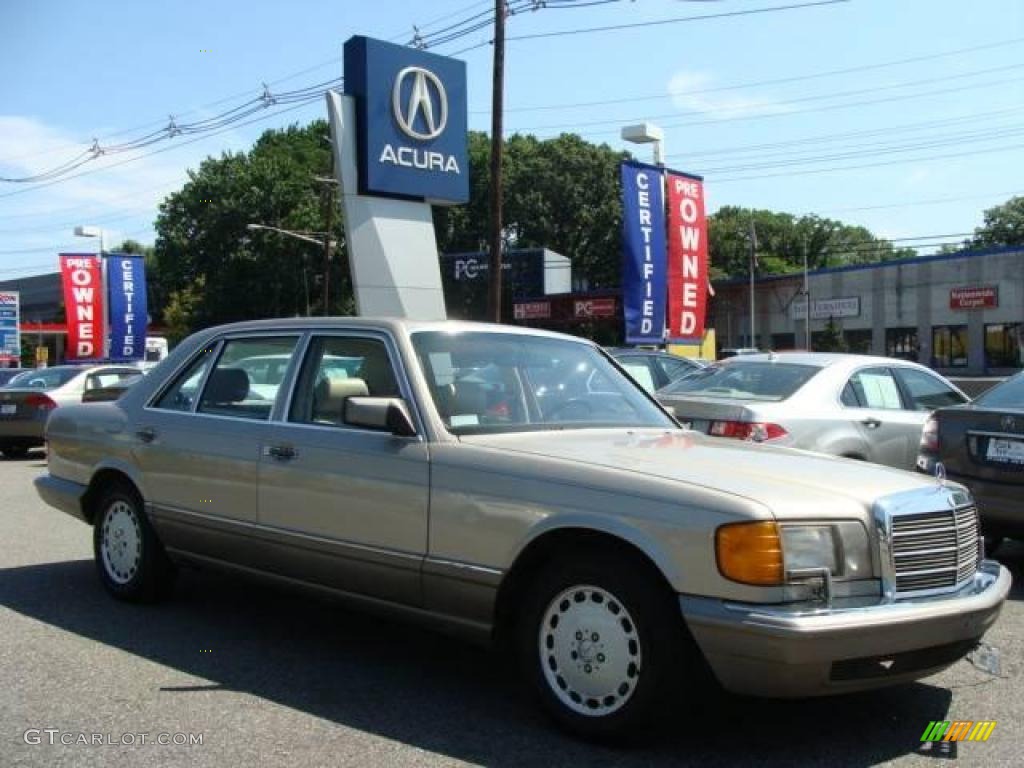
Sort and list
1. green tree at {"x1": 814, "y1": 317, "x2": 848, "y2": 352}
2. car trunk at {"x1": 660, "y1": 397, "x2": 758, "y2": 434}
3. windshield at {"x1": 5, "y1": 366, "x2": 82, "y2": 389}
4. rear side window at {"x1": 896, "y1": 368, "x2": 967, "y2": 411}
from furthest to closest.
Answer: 1. green tree at {"x1": 814, "y1": 317, "x2": 848, "y2": 352}
2. windshield at {"x1": 5, "y1": 366, "x2": 82, "y2": 389}
3. rear side window at {"x1": 896, "y1": 368, "x2": 967, "y2": 411}
4. car trunk at {"x1": 660, "y1": 397, "x2": 758, "y2": 434}

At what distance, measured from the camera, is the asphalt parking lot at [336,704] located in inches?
149

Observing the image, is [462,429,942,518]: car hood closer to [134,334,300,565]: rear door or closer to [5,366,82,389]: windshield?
[134,334,300,565]: rear door

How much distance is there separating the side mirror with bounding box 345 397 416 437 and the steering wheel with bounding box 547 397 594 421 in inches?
29.0

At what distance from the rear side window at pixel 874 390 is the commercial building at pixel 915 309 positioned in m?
37.1

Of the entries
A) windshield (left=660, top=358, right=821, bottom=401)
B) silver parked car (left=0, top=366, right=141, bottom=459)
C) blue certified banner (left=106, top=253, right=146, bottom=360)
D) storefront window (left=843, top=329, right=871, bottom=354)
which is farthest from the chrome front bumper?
storefront window (left=843, top=329, right=871, bottom=354)

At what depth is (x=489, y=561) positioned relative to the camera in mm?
4117

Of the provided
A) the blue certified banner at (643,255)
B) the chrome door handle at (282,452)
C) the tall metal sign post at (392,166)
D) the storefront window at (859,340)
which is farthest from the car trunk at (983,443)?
the storefront window at (859,340)

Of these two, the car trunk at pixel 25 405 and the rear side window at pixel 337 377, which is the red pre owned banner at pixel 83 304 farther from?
the rear side window at pixel 337 377

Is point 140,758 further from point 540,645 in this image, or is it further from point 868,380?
point 868,380

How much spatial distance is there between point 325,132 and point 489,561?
64176 mm

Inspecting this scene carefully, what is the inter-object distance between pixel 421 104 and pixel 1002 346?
36885mm

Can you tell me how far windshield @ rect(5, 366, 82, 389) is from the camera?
637 inches

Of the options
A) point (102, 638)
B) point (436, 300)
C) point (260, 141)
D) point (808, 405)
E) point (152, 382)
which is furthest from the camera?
point (260, 141)

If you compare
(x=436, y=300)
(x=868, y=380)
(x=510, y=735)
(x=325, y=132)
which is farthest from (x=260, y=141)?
(x=510, y=735)
